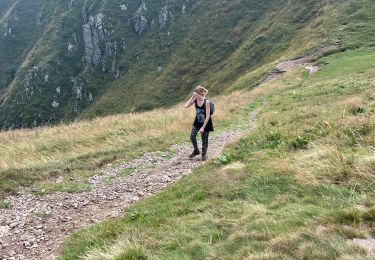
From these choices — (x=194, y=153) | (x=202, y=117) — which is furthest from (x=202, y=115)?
(x=194, y=153)

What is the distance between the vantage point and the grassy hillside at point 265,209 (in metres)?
5.44

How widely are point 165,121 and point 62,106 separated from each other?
135 meters

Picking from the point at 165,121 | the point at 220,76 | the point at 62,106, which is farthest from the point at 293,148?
the point at 62,106

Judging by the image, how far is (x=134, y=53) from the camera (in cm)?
14525

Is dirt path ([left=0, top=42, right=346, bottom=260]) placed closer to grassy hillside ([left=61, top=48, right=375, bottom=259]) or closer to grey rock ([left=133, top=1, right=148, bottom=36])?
grassy hillside ([left=61, top=48, right=375, bottom=259])

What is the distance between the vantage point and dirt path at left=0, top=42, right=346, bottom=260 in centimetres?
795

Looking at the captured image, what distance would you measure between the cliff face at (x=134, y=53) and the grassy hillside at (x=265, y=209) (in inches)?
2673

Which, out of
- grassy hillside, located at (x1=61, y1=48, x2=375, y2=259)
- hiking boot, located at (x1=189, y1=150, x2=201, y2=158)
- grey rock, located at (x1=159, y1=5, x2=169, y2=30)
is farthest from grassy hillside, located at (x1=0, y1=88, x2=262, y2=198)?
grey rock, located at (x1=159, y1=5, x2=169, y2=30)

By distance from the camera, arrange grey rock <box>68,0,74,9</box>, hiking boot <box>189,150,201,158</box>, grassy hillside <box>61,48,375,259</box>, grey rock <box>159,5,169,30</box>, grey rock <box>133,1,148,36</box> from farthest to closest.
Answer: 1. grey rock <box>68,0,74,9</box>
2. grey rock <box>133,1,148,36</box>
3. grey rock <box>159,5,169,30</box>
4. hiking boot <box>189,150,201,158</box>
5. grassy hillside <box>61,48,375,259</box>

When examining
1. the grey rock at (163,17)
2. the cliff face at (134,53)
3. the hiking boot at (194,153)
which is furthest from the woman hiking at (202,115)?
the grey rock at (163,17)

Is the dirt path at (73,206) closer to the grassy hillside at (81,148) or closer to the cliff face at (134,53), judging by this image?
the grassy hillside at (81,148)

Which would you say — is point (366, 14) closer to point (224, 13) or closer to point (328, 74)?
point (328, 74)

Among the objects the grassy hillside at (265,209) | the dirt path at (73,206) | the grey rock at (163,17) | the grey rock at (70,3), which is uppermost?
the grey rock at (70,3)

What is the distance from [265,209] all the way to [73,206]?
Result: 5.45 meters
